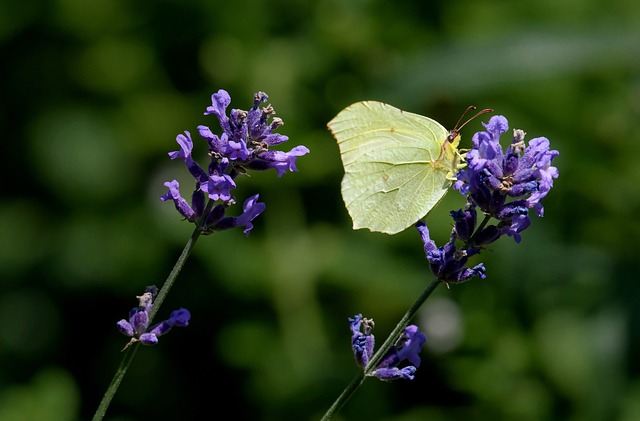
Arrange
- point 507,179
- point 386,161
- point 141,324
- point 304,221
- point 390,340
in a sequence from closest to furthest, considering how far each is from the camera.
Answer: point 390,340 < point 141,324 < point 507,179 < point 386,161 < point 304,221

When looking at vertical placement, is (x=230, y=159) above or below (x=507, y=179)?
below

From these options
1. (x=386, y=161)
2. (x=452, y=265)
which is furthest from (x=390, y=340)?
(x=386, y=161)

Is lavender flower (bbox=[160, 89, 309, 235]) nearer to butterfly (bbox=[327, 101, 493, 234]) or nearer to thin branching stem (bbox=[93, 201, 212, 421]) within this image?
thin branching stem (bbox=[93, 201, 212, 421])

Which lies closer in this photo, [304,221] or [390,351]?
[390,351]

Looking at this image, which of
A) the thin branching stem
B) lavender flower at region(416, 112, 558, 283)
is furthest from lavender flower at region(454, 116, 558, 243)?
the thin branching stem


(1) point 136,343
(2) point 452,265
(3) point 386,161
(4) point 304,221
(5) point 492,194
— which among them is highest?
(5) point 492,194

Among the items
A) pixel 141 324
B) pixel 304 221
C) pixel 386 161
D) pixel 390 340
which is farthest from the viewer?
pixel 304 221

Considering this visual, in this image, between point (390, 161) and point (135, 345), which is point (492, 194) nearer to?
point (390, 161)
